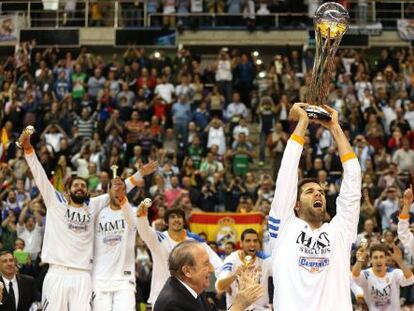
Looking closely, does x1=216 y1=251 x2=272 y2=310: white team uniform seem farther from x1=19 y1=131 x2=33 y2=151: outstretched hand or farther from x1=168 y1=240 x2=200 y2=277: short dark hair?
x1=168 y1=240 x2=200 y2=277: short dark hair

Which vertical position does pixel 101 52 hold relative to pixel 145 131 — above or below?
above

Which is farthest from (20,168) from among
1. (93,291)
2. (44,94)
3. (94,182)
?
(93,291)

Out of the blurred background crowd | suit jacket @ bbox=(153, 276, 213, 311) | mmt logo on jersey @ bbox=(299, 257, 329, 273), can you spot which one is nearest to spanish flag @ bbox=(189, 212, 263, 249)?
the blurred background crowd

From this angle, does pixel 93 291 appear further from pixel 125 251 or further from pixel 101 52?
pixel 101 52

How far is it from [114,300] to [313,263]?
245 inches

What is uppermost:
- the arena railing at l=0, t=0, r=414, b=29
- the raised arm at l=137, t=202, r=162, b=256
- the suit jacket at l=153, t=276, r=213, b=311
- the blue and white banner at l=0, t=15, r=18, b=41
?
the arena railing at l=0, t=0, r=414, b=29

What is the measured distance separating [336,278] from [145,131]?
17.0 meters

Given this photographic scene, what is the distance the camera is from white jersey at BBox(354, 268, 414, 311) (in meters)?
14.3

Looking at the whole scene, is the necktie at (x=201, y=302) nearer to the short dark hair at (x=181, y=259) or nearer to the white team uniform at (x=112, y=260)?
the short dark hair at (x=181, y=259)

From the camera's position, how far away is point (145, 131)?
2517 cm

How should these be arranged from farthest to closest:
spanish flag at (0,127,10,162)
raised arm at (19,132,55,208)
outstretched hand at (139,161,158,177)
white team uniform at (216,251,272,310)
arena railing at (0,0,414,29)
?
arena railing at (0,0,414,29) → spanish flag at (0,127,10,162) → outstretched hand at (139,161,158,177) → raised arm at (19,132,55,208) → white team uniform at (216,251,272,310)

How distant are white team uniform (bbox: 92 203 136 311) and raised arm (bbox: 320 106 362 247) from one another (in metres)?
5.89

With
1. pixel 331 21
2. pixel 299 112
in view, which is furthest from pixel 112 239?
pixel 299 112

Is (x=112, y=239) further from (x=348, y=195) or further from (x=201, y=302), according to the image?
(x=201, y=302)
